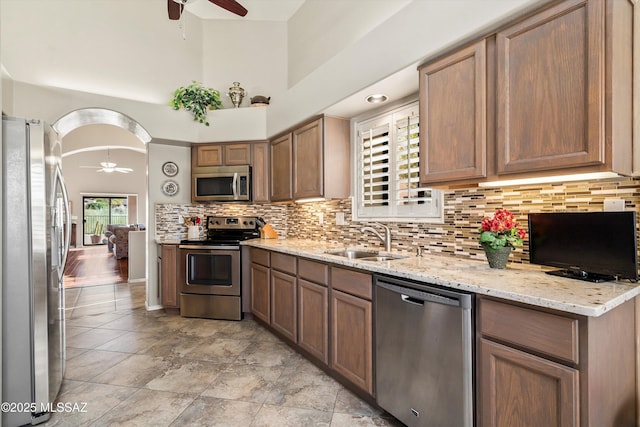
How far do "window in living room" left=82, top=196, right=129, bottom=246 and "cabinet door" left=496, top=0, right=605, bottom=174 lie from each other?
41.9 ft

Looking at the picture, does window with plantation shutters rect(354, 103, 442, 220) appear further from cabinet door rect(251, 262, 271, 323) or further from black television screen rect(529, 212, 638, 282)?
cabinet door rect(251, 262, 271, 323)

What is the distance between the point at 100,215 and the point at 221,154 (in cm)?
974

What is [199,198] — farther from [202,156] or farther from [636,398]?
[636,398]

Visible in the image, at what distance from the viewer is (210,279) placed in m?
3.83

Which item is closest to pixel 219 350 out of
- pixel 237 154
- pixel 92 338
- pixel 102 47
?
pixel 92 338

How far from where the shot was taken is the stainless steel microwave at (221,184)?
4.12 meters

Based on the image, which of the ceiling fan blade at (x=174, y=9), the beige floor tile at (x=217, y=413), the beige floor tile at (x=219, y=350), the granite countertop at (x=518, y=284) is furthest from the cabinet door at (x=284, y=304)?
the ceiling fan blade at (x=174, y=9)

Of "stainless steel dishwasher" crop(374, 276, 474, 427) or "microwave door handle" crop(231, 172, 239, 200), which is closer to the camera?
"stainless steel dishwasher" crop(374, 276, 474, 427)

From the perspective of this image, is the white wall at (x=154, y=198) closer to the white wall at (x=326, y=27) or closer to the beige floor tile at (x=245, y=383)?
the white wall at (x=326, y=27)

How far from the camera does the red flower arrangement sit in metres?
1.72

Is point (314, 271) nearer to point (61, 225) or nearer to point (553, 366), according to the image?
point (553, 366)

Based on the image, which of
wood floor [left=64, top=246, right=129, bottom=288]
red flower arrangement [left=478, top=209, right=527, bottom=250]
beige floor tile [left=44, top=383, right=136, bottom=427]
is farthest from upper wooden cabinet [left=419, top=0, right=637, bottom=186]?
wood floor [left=64, top=246, right=129, bottom=288]

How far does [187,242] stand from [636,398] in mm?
3844

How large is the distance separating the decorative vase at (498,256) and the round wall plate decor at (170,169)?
12.7 feet
